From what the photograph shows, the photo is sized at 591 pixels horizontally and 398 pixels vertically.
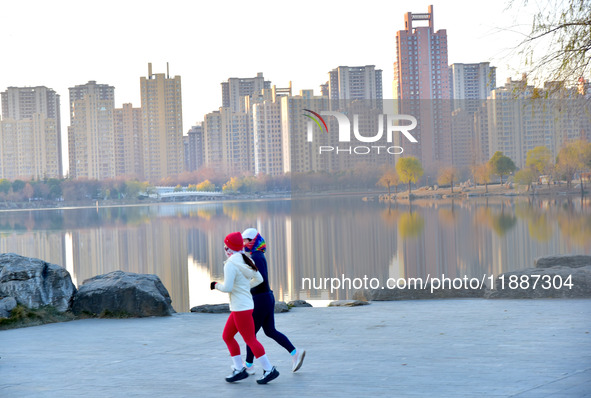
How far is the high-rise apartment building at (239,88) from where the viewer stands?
180 m

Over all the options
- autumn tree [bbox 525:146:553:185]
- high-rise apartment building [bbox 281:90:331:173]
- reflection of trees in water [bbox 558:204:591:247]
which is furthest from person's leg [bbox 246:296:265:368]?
reflection of trees in water [bbox 558:204:591:247]

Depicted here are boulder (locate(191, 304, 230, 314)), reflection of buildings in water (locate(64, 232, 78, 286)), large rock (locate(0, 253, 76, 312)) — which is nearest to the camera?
large rock (locate(0, 253, 76, 312))

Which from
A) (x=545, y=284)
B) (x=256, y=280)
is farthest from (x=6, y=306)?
(x=545, y=284)

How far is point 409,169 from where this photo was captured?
15711mm

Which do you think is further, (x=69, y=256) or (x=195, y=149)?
(x=195, y=149)

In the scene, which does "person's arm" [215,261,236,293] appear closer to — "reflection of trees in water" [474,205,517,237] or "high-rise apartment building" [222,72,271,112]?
"reflection of trees in water" [474,205,517,237]

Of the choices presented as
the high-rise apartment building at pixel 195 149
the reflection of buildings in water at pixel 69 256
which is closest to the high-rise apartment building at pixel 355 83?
the reflection of buildings in water at pixel 69 256

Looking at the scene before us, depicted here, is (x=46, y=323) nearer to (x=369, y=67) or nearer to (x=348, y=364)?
(x=348, y=364)

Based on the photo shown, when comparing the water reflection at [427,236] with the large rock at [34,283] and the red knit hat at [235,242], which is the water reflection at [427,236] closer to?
the large rock at [34,283]

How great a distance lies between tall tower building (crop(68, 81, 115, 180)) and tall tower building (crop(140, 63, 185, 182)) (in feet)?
24.6

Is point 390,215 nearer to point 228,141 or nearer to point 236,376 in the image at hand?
point 236,376

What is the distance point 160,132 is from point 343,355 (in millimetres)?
159079

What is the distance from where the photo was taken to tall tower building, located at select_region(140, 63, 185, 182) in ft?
533

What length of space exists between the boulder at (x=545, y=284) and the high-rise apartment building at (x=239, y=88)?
166664 millimetres
